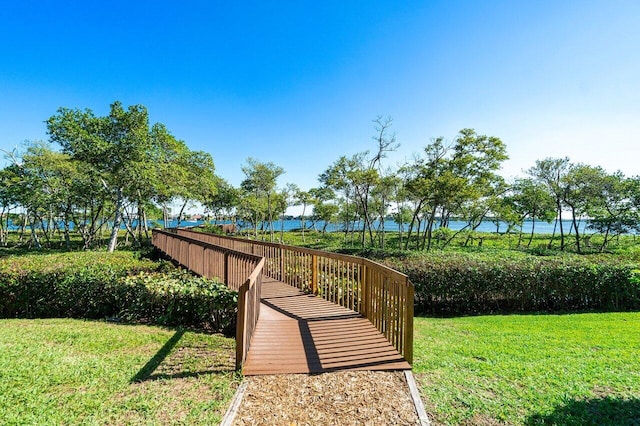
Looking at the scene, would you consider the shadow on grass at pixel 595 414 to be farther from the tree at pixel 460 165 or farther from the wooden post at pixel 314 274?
the tree at pixel 460 165

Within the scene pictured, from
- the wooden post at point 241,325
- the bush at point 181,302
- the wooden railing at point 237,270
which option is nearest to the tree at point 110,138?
the wooden railing at point 237,270

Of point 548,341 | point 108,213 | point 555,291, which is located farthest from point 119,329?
point 108,213

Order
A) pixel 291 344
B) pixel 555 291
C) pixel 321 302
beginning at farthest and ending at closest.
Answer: pixel 555 291, pixel 321 302, pixel 291 344

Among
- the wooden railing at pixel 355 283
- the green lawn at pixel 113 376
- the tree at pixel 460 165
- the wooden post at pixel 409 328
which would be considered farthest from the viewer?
the tree at pixel 460 165

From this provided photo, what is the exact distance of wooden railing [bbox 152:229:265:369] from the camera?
10.9ft

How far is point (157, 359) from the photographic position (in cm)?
365

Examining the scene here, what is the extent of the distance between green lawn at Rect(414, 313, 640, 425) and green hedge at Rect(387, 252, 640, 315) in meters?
A: 1.79

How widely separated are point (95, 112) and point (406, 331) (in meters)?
16.4

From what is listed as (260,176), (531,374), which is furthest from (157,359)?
(260,176)

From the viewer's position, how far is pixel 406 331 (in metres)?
3.55

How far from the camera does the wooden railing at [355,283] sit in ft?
12.2

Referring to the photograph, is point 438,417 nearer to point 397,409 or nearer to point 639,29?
point 397,409

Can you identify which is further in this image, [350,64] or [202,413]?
[350,64]

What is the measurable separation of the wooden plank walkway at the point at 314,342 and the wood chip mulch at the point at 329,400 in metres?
0.17
